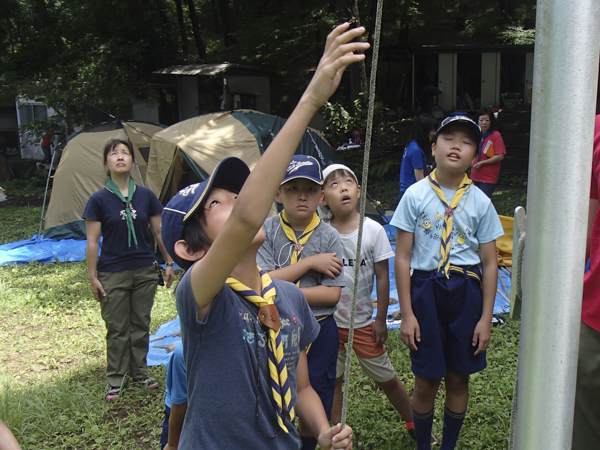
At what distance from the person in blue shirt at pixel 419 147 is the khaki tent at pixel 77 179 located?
16.0 feet

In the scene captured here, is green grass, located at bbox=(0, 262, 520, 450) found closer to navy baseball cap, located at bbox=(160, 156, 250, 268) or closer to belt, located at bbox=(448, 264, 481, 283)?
belt, located at bbox=(448, 264, 481, 283)

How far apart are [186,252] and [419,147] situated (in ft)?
13.6

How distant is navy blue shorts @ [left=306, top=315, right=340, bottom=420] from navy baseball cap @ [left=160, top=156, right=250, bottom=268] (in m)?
1.08

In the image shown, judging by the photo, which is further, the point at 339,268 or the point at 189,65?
the point at 189,65

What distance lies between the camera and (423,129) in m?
5.21

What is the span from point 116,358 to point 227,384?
9.32 ft

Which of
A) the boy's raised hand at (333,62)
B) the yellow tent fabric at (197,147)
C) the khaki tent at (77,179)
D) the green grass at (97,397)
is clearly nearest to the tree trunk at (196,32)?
the khaki tent at (77,179)

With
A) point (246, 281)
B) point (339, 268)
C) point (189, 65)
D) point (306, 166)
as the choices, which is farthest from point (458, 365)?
point (189, 65)

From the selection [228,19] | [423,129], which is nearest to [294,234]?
[423,129]

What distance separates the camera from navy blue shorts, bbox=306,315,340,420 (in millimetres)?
2508

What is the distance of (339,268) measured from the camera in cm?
248

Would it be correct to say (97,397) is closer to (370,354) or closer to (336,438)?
(370,354)

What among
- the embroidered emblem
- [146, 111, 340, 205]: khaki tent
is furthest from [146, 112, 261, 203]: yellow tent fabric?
the embroidered emblem

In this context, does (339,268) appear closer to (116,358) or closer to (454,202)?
(454,202)
